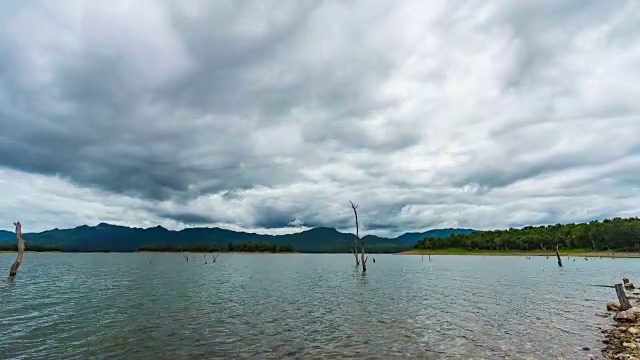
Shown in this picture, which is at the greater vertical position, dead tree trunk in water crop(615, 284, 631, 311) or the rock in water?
dead tree trunk in water crop(615, 284, 631, 311)

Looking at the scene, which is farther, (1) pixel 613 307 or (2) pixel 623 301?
(1) pixel 613 307

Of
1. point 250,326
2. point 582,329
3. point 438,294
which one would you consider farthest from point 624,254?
point 250,326

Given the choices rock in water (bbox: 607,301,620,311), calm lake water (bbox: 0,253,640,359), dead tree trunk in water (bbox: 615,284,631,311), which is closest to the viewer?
calm lake water (bbox: 0,253,640,359)

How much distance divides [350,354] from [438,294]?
31.3m

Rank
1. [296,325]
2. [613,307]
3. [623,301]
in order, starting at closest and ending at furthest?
[296,325] < [623,301] < [613,307]

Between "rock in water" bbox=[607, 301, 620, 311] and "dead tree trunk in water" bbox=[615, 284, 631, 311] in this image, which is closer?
"dead tree trunk in water" bbox=[615, 284, 631, 311]

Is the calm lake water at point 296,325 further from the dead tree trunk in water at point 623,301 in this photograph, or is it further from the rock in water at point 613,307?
the dead tree trunk in water at point 623,301

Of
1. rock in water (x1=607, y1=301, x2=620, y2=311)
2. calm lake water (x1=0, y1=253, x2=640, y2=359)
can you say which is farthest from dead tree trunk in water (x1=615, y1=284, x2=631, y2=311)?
calm lake water (x1=0, y1=253, x2=640, y2=359)

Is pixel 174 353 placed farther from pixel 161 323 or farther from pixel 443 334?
pixel 443 334

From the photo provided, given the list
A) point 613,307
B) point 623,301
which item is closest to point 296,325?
point 623,301

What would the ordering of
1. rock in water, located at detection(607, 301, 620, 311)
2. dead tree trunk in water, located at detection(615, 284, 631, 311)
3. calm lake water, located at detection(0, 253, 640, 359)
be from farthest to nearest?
rock in water, located at detection(607, 301, 620, 311)
dead tree trunk in water, located at detection(615, 284, 631, 311)
calm lake water, located at detection(0, 253, 640, 359)

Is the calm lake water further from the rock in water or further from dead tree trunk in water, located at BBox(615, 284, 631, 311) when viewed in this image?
dead tree trunk in water, located at BBox(615, 284, 631, 311)

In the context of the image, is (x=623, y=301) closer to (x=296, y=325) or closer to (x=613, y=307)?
(x=613, y=307)

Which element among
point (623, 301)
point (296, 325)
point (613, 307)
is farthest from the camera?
point (613, 307)
